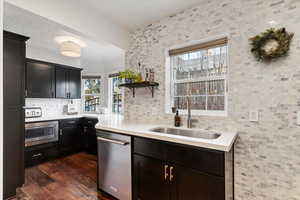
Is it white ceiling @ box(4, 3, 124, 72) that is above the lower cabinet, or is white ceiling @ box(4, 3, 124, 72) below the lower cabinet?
above

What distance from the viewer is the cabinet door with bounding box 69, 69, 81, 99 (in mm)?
3936

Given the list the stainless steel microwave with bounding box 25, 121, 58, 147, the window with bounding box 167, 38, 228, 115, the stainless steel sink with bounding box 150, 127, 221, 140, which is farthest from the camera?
the stainless steel microwave with bounding box 25, 121, 58, 147

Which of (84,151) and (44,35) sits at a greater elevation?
(44,35)

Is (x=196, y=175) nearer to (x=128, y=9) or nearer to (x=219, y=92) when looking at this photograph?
(x=219, y=92)

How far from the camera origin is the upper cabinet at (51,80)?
3189 millimetres

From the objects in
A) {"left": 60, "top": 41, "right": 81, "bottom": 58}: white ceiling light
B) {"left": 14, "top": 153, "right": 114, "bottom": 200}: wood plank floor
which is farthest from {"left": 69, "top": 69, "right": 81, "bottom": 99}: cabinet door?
{"left": 14, "top": 153, "right": 114, "bottom": 200}: wood plank floor

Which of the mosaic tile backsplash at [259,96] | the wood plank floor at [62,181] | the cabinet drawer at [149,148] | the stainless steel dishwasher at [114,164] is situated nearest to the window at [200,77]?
the mosaic tile backsplash at [259,96]

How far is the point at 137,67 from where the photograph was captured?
2678 mm

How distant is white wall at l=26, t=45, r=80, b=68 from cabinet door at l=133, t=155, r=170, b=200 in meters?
3.41

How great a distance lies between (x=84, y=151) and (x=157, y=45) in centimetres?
322

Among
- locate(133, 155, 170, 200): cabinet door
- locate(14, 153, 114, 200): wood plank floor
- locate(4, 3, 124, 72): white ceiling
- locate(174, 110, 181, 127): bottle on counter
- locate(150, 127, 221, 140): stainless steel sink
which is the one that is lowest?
locate(14, 153, 114, 200): wood plank floor

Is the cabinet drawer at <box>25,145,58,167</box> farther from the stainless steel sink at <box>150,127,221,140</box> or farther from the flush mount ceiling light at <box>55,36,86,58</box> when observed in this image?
the stainless steel sink at <box>150,127,221,140</box>

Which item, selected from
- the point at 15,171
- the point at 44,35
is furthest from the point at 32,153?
the point at 44,35

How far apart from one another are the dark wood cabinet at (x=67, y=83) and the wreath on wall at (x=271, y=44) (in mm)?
3935
